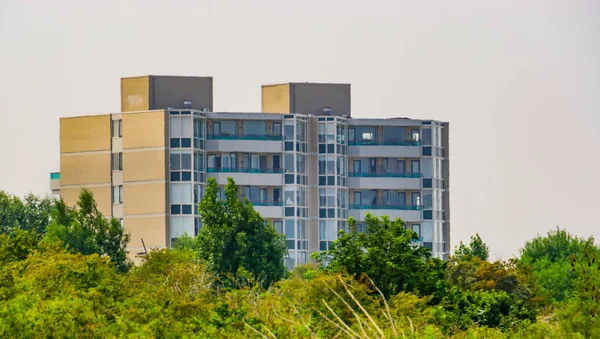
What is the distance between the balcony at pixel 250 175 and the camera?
12169 centimetres

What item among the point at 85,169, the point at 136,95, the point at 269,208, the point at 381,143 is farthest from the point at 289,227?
the point at 85,169

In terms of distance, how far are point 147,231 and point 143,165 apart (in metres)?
4.52

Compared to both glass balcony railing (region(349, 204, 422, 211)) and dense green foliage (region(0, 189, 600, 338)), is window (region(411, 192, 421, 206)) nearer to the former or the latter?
glass balcony railing (region(349, 204, 422, 211))

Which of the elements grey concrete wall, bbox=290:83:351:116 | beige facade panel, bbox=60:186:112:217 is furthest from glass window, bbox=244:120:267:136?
beige facade panel, bbox=60:186:112:217

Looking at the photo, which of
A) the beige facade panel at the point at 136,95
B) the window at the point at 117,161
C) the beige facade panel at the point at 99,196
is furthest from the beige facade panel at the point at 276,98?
the beige facade panel at the point at 99,196

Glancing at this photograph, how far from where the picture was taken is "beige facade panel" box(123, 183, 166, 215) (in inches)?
4658

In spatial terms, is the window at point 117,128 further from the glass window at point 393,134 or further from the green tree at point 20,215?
the glass window at point 393,134

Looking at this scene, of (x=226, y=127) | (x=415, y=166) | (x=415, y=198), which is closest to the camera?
(x=226, y=127)

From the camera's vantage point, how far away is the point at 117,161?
120m

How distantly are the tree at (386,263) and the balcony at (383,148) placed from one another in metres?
67.0

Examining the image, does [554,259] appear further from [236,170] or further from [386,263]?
[386,263]

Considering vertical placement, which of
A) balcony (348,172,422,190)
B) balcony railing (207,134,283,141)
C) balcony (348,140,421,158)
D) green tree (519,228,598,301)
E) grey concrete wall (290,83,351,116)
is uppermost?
grey concrete wall (290,83,351,116)

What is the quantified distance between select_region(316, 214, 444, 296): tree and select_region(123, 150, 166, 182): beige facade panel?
6037cm

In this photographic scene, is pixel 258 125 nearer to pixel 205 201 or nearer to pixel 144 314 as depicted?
pixel 205 201
